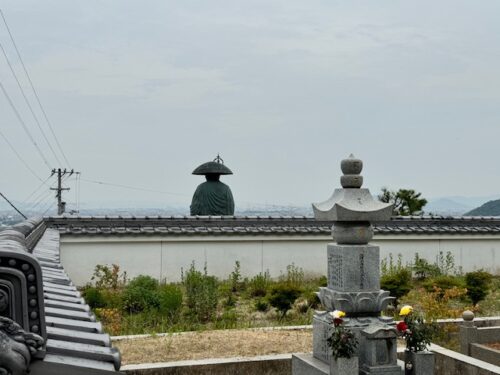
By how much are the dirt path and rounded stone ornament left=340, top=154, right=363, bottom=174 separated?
2.93 metres

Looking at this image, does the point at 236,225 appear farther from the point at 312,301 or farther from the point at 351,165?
the point at 351,165

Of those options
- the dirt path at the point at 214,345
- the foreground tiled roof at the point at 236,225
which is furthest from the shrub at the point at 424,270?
the dirt path at the point at 214,345

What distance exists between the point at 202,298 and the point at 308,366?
18.5 ft

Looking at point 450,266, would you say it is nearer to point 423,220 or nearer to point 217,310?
point 423,220

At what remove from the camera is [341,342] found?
715cm

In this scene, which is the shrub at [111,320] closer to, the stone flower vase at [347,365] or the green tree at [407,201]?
the stone flower vase at [347,365]

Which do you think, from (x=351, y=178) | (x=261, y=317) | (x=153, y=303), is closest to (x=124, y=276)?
(x=153, y=303)

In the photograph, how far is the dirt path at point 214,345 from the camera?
Answer: 8.79m

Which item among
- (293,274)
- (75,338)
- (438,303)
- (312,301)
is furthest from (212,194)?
(75,338)

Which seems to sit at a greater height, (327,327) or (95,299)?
(327,327)

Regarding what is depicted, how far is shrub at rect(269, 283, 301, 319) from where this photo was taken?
12.8 meters

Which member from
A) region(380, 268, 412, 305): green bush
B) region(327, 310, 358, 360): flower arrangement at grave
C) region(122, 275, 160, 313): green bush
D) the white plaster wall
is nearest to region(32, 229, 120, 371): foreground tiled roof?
region(327, 310, 358, 360): flower arrangement at grave

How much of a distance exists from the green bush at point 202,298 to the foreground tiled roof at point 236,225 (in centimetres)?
327

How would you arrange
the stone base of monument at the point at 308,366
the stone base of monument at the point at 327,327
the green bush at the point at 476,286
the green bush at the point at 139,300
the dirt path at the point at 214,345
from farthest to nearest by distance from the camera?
the green bush at the point at 476,286, the green bush at the point at 139,300, the dirt path at the point at 214,345, the stone base of monument at the point at 327,327, the stone base of monument at the point at 308,366
